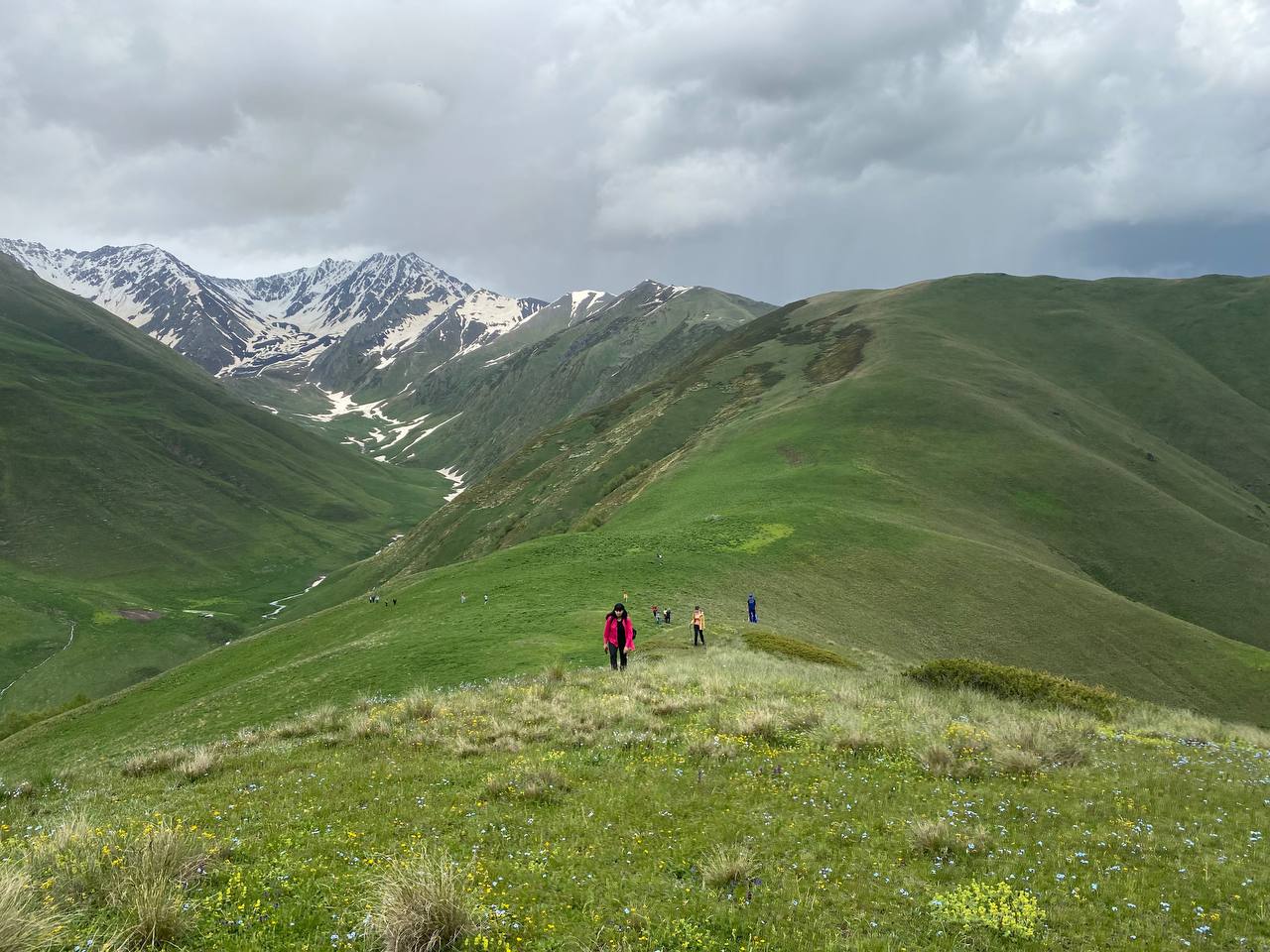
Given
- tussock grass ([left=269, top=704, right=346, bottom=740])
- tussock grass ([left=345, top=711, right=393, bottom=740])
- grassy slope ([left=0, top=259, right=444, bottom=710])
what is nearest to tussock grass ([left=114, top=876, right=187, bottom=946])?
tussock grass ([left=345, top=711, right=393, bottom=740])

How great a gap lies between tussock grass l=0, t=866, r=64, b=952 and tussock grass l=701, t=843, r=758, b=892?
7432mm

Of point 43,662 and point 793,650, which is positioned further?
point 43,662

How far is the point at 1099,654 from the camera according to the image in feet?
159

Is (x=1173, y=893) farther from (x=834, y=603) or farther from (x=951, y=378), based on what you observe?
(x=951, y=378)

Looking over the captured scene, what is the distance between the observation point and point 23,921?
6719mm

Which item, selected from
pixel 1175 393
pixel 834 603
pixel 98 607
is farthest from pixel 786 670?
pixel 1175 393

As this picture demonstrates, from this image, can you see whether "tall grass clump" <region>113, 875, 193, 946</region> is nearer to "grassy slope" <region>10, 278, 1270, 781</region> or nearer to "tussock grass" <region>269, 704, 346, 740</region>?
"tussock grass" <region>269, 704, 346, 740</region>

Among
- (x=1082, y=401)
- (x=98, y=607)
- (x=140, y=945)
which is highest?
(x=1082, y=401)

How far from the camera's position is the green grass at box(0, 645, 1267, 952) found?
7871mm

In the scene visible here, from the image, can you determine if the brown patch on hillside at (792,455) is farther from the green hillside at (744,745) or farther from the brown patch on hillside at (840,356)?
the brown patch on hillside at (840,356)

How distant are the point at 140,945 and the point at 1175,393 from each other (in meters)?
181

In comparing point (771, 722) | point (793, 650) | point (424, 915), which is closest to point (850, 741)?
point (771, 722)

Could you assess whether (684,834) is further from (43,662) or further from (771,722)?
(43,662)

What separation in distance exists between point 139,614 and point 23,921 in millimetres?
152852
